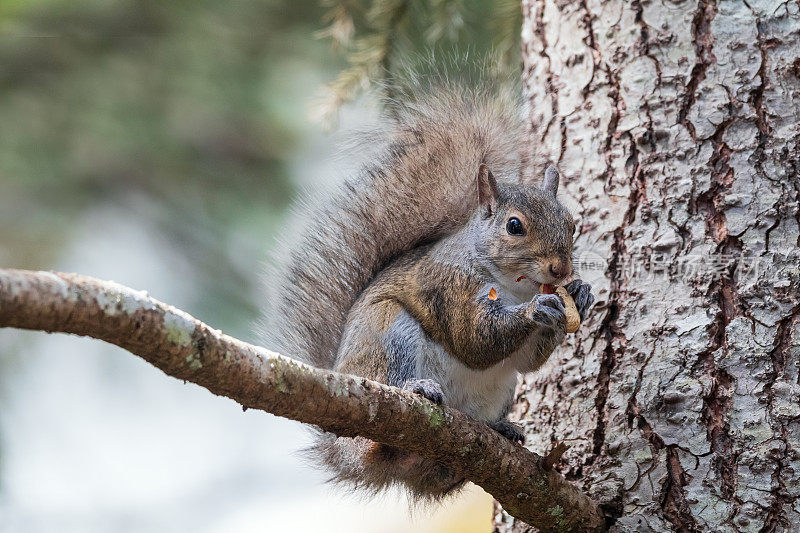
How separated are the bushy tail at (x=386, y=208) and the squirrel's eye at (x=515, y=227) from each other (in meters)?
0.21

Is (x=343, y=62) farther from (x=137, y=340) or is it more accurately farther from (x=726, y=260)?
(x=137, y=340)

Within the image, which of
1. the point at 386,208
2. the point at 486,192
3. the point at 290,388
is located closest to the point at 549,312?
the point at 486,192

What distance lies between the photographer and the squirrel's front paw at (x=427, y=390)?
1.43 m

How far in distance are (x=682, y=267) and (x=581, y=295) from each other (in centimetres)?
22

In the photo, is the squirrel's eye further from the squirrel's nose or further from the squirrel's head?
the squirrel's nose

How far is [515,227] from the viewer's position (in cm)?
167

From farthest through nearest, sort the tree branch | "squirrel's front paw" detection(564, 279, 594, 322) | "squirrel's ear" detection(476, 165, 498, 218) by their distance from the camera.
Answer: "squirrel's ear" detection(476, 165, 498, 218), "squirrel's front paw" detection(564, 279, 594, 322), the tree branch

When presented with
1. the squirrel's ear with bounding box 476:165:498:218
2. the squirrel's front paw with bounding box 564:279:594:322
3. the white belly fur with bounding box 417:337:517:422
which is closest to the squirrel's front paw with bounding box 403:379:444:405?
the white belly fur with bounding box 417:337:517:422

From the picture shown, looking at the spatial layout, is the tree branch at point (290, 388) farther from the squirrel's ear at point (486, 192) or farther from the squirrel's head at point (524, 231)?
the squirrel's ear at point (486, 192)

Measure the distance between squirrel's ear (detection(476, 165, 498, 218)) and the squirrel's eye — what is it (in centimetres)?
7

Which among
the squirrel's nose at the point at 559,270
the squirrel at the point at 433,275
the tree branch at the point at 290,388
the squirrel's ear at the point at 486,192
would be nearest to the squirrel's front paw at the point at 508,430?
the squirrel at the point at 433,275

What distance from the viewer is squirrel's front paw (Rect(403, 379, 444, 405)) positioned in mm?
1426

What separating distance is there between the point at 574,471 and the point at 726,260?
50cm

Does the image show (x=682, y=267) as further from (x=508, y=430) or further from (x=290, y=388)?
(x=290, y=388)
